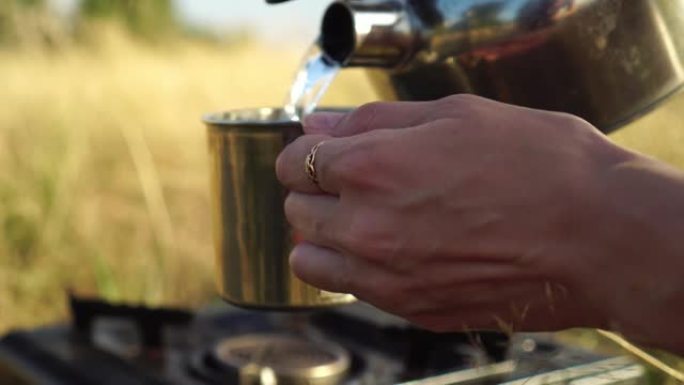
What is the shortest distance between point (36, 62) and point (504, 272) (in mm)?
3447

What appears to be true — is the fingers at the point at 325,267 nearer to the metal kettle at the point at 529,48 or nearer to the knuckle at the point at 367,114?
the knuckle at the point at 367,114

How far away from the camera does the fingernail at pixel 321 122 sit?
56cm

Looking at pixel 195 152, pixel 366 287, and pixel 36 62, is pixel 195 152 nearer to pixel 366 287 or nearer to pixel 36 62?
pixel 36 62

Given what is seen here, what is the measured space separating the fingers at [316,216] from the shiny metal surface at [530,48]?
205mm

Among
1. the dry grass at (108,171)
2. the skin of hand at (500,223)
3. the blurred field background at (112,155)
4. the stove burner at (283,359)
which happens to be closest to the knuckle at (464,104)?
the skin of hand at (500,223)

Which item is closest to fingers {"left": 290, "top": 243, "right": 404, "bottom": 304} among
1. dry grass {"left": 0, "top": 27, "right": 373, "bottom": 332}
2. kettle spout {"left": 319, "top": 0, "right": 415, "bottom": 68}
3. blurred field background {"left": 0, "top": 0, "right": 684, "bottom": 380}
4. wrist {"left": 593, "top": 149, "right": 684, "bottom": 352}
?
wrist {"left": 593, "top": 149, "right": 684, "bottom": 352}

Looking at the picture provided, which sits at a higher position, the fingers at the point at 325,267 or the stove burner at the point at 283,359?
the fingers at the point at 325,267

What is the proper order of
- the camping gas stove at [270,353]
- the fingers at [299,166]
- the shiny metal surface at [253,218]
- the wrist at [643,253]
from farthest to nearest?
the camping gas stove at [270,353] → the shiny metal surface at [253,218] → the fingers at [299,166] → the wrist at [643,253]

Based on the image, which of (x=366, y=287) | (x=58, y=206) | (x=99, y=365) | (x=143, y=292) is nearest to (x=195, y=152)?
(x=58, y=206)

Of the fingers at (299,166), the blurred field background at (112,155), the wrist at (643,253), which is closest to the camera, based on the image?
the wrist at (643,253)

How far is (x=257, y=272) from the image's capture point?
0.69 m

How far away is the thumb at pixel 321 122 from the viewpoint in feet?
1.83

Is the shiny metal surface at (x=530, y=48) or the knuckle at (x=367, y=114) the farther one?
the shiny metal surface at (x=530, y=48)

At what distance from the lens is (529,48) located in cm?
68
